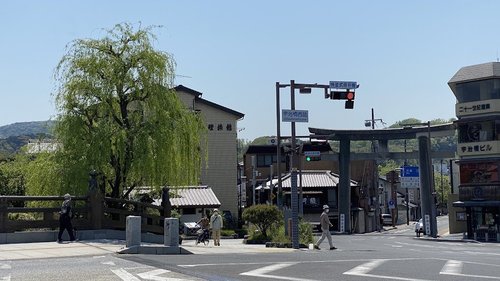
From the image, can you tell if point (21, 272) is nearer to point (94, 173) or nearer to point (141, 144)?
point (94, 173)

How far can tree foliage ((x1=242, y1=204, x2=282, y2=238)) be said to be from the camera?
1312 inches

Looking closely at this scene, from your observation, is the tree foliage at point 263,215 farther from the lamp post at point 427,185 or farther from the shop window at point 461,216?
the shop window at point 461,216

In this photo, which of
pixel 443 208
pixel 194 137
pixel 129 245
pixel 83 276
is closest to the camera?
pixel 83 276

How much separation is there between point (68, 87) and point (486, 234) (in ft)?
116

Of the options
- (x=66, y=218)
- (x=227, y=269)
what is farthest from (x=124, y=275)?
(x=66, y=218)

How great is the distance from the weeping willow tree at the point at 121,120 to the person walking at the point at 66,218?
3.82 m

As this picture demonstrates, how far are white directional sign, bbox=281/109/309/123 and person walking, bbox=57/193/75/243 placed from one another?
954 centimetres

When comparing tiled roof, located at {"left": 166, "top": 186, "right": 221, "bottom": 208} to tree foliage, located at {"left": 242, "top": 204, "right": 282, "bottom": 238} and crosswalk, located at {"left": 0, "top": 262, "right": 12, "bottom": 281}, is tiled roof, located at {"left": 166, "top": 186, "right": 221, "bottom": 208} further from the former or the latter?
crosswalk, located at {"left": 0, "top": 262, "right": 12, "bottom": 281}

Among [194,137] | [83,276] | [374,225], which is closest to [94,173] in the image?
[194,137]

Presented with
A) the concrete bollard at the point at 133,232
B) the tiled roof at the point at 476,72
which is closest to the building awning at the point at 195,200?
the tiled roof at the point at 476,72

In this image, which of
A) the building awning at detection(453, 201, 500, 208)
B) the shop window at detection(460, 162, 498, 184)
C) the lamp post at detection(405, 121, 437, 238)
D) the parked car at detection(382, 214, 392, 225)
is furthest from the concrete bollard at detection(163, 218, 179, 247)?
the parked car at detection(382, 214, 392, 225)

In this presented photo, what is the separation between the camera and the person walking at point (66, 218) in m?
20.7

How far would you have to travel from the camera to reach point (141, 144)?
2514 centimetres

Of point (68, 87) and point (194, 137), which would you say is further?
point (194, 137)
